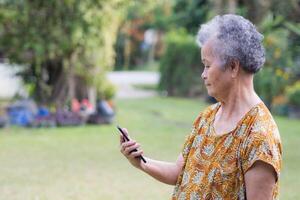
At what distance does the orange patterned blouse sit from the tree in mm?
10990

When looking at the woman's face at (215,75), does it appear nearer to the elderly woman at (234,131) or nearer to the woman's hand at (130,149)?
the elderly woman at (234,131)

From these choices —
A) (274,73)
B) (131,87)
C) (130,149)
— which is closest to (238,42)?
(130,149)

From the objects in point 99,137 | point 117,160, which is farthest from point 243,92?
point 99,137

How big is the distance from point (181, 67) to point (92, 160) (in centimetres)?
1313

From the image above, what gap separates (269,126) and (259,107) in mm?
96

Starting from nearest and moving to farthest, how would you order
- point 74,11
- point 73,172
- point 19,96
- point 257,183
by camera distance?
point 257,183 < point 73,172 < point 74,11 < point 19,96

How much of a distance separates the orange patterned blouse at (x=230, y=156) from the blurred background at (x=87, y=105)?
15.5 feet

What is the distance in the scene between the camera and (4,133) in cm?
1240

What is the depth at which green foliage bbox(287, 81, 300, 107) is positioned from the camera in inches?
646

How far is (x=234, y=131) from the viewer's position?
8.13 feet

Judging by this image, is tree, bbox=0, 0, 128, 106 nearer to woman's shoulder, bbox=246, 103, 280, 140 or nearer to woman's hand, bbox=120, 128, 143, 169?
woman's hand, bbox=120, 128, 143, 169

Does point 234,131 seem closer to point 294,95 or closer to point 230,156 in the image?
point 230,156

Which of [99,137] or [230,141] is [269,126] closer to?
[230,141]

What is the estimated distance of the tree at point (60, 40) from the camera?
44.0 ft
